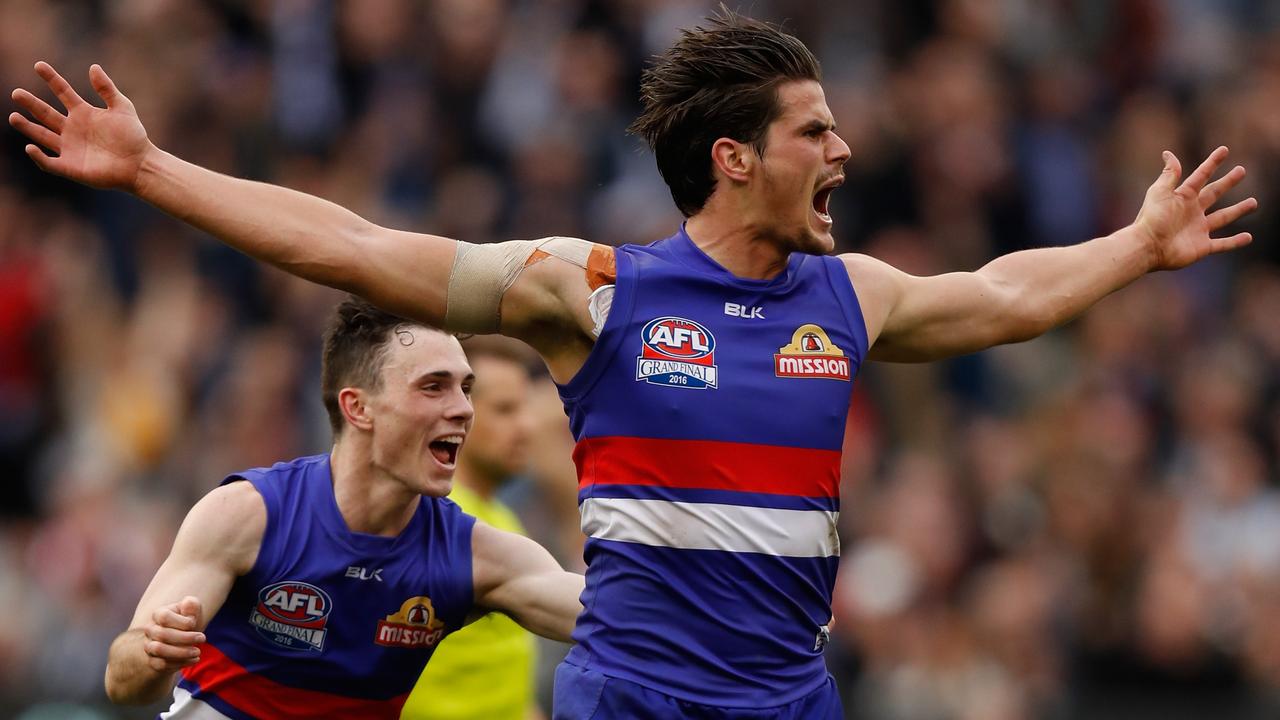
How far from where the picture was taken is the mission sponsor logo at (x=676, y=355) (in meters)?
5.89

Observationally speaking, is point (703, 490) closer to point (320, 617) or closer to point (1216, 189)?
point (320, 617)

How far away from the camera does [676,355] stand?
5922 mm

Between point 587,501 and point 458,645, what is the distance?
88.3 inches

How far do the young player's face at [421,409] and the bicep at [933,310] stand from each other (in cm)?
168

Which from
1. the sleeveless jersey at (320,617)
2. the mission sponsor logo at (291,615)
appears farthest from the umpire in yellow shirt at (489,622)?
the mission sponsor logo at (291,615)

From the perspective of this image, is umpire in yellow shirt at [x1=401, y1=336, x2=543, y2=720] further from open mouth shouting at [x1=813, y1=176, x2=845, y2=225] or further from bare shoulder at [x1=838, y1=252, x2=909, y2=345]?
open mouth shouting at [x1=813, y1=176, x2=845, y2=225]

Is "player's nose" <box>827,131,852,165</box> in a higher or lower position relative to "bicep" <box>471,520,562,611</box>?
higher

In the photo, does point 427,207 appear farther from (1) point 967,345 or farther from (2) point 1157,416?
(1) point 967,345

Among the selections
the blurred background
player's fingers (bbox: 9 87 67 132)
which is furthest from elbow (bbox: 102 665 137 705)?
the blurred background

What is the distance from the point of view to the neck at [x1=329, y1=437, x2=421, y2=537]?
7.04m

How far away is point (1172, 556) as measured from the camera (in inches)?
502

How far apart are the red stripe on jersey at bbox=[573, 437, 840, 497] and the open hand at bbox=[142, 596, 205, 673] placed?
4.32 feet

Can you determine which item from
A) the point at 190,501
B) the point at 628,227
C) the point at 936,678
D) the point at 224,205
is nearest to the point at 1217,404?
the point at 936,678

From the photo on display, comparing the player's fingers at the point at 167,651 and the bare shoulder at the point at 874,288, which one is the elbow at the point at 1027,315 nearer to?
the bare shoulder at the point at 874,288
